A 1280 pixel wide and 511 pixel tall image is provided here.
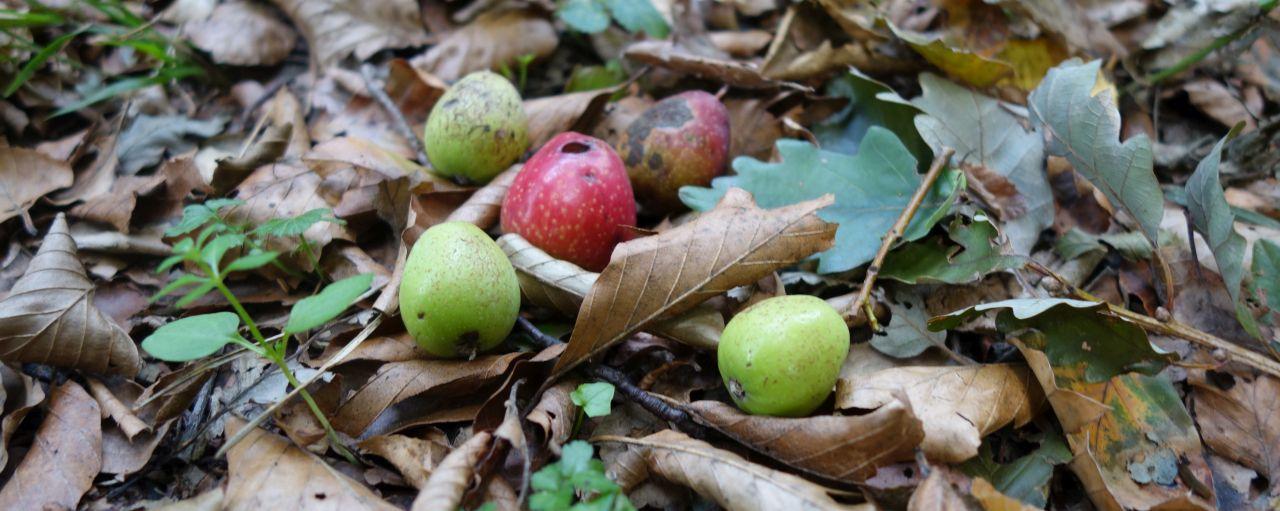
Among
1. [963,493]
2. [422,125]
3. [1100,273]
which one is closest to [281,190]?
[422,125]

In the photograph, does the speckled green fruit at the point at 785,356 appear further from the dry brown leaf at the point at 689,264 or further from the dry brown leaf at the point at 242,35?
the dry brown leaf at the point at 242,35

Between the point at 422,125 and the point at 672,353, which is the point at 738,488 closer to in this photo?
the point at 672,353

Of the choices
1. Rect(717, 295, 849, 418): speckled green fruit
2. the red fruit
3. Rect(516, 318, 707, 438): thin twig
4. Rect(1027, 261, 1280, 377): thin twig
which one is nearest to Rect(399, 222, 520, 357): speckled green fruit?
Rect(516, 318, 707, 438): thin twig

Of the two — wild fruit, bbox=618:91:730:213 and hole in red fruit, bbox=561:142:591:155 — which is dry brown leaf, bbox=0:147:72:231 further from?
wild fruit, bbox=618:91:730:213

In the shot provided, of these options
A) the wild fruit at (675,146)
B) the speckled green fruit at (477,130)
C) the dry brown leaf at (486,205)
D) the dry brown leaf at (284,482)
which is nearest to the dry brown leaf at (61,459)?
the dry brown leaf at (284,482)

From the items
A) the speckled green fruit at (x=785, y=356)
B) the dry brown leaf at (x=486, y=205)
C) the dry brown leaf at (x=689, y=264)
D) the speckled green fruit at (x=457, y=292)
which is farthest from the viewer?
the dry brown leaf at (x=486, y=205)

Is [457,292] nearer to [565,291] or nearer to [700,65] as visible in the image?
[565,291]

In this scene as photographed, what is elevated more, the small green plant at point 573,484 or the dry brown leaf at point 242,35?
the dry brown leaf at point 242,35
